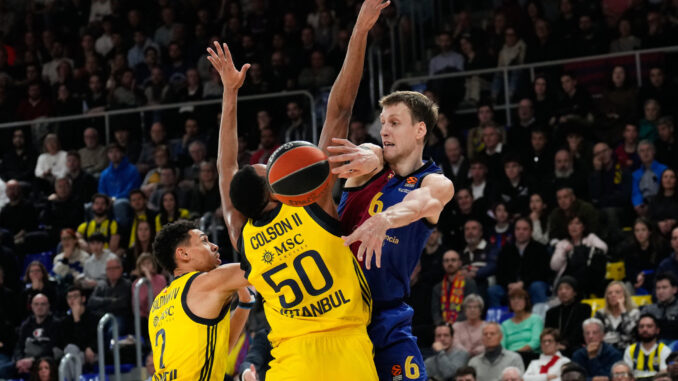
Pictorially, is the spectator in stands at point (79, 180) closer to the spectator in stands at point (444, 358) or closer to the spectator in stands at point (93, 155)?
the spectator in stands at point (93, 155)

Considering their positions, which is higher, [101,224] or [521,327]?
[101,224]

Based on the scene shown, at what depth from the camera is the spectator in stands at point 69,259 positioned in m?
15.4

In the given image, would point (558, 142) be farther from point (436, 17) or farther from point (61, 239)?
point (61, 239)

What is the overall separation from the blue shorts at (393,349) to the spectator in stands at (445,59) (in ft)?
35.5

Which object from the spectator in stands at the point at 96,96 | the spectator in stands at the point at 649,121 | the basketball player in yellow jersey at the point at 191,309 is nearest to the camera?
the basketball player in yellow jersey at the point at 191,309

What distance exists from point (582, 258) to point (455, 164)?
9.12 ft

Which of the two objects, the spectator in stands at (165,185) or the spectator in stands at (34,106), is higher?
the spectator in stands at (34,106)

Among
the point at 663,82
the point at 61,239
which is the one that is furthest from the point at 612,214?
the point at 61,239

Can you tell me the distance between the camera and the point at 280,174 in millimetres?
5402

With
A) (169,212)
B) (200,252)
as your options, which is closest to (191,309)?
(200,252)

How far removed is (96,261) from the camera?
1515cm

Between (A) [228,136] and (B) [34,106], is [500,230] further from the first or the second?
(B) [34,106]

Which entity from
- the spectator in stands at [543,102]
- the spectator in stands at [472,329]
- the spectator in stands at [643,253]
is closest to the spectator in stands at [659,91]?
the spectator in stands at [543,102]

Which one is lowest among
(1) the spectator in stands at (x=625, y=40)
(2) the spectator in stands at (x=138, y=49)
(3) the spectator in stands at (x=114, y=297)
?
(3) the spectator in stands at (x=114, y=297)
